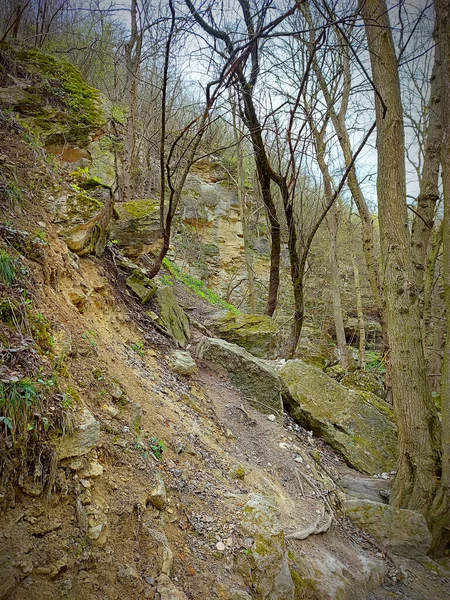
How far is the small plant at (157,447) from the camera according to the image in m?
2.57

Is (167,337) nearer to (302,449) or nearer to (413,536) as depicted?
(302,449)

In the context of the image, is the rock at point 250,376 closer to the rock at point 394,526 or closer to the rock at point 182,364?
the rock at point 182,364

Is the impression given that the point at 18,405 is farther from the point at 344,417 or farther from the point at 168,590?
the point at 344,417

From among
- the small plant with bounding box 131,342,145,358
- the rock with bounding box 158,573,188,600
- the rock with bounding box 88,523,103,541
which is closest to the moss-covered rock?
the small plant with bounding box 131,342,145,358

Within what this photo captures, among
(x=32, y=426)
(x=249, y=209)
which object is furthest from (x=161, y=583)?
(x=249, y=209)

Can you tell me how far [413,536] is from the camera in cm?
349

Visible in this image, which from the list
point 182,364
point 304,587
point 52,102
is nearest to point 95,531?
point 304,587

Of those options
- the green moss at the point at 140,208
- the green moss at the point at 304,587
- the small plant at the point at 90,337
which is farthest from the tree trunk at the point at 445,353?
the green moss at the point at 140,208

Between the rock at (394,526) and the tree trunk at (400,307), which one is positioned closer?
the rock at (394,526)

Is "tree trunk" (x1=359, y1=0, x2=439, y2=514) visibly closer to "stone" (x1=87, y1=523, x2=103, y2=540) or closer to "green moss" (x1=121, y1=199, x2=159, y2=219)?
"stone" (x1=87, y1=523, x2=103, y2=540)

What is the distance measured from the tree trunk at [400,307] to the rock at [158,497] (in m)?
3.05

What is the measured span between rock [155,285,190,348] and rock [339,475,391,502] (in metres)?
3.02

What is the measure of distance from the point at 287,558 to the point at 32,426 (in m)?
2.10

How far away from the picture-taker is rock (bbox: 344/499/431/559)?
3.48m
